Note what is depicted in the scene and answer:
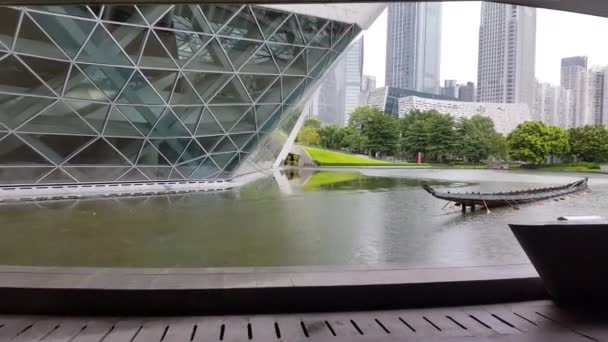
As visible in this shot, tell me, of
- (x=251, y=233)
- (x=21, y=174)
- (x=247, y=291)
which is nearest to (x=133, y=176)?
(x=21, y=174)

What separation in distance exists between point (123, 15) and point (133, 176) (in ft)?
24.4

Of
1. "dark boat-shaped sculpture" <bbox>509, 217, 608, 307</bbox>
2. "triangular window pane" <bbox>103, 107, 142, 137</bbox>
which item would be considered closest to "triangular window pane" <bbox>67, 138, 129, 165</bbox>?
"triangular window pane" <bbox>103, 107, 142, 137</bbox>

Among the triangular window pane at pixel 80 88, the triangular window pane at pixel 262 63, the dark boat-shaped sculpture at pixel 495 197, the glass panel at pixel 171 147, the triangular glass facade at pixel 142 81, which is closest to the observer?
the triangular glass facade at pixel 142 81

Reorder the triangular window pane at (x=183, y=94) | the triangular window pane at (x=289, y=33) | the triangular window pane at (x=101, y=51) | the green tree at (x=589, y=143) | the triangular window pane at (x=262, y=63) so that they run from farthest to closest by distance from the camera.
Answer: the green tree at (x=589, y=143), the triangular window pane at (x=262, y=63), the triangular window pane at (x=289, y=33), the triangular window pane at (x=183, y=94), the triangular window pane at (x=101, y=51)

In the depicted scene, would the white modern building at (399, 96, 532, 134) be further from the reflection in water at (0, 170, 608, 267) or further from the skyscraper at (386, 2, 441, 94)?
the reflection in water at (0, 170, 608, 267)

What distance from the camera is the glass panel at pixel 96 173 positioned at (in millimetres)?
18156

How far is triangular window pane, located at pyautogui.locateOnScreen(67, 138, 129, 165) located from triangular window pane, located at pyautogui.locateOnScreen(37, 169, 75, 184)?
622mm

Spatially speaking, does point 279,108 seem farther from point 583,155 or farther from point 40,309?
point 583,155

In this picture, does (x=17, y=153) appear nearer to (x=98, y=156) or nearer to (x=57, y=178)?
(x=57, y=178)

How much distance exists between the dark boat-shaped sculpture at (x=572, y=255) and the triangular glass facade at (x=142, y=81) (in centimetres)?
1500

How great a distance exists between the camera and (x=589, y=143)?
35.0 metres

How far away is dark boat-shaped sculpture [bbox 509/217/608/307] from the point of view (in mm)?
3418

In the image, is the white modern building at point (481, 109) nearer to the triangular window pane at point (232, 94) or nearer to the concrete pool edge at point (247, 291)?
the triangular window pane at point (232, 94)

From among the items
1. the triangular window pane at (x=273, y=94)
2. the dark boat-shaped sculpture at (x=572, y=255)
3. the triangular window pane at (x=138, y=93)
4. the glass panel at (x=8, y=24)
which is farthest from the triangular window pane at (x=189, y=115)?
the dark boat-shaped sculpture at (x=572, y=255)
